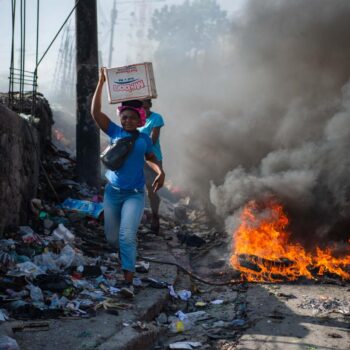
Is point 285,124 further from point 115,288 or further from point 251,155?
point 115,288

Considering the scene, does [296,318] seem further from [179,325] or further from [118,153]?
[118,153]

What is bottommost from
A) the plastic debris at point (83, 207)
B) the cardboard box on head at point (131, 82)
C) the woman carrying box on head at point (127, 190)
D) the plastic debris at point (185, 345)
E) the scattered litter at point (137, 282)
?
the plastic debris at point (185, 345)

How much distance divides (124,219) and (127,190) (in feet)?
0.97

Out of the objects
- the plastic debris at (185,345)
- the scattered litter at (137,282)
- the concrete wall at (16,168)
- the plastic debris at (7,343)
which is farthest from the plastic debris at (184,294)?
the plastic debris at (7,343)

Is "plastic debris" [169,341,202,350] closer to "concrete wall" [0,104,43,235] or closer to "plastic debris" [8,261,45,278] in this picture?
"plastic debris" [8,261,45,278]

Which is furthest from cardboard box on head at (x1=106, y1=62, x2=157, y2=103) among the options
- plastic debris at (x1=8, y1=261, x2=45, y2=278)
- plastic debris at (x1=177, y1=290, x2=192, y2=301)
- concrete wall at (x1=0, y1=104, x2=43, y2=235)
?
plastic debris at (x1=177, y1=290, x2=192, y2=301)

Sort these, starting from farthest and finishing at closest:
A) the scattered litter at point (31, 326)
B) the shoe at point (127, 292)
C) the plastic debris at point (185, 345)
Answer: the shoe at point (127, 292) → the plastic debris at point (185, 345) → the scattered litter at point (31, 326)

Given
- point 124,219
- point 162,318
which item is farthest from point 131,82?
point 162,318

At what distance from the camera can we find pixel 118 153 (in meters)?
4.16

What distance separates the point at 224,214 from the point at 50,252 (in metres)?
5.14

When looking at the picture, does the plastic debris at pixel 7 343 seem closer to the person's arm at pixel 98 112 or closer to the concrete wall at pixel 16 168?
the person's arm at pixel 98 112

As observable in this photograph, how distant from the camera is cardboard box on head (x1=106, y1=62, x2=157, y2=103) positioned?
4.75m

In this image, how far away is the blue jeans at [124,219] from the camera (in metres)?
4.16

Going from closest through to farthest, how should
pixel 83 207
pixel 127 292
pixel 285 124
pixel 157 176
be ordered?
pixel 127 292 → pixel 157 176 → pixel 83 207 → pixel 285 124
